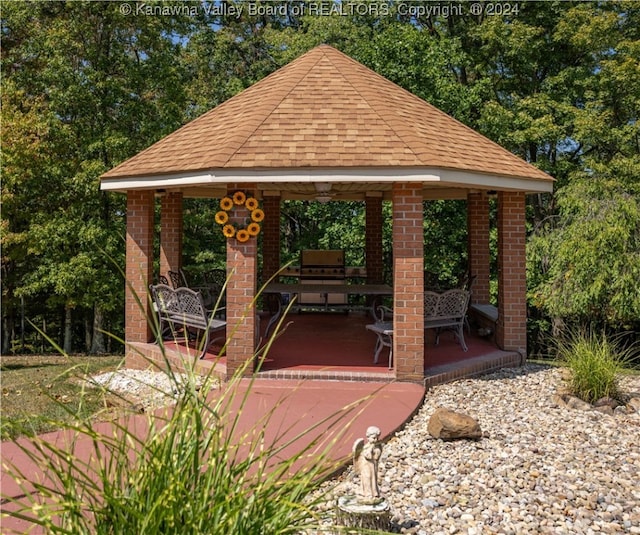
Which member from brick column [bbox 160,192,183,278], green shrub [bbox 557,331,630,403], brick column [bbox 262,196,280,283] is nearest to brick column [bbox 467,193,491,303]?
green shrub [bbox 557,331,630,403]

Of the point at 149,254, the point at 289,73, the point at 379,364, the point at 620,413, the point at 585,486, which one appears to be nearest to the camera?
the point at 585,486

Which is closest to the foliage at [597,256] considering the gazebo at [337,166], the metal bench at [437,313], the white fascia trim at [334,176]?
the gazebo at [337,166]

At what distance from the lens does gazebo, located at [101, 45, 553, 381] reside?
700 cm

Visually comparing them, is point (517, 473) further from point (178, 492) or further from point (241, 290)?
point (241, 290)

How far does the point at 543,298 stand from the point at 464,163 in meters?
8.32

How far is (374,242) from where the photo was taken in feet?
43.0

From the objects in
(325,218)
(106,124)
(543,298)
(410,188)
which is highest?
(106,124)

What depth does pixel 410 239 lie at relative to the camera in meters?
7.11

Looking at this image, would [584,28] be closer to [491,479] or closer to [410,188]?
[410,188]

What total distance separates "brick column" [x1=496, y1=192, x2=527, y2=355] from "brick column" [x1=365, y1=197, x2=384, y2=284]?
176 inches

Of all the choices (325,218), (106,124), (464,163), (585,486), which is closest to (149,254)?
(464,163)

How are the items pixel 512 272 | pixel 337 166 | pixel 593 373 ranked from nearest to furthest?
pixel 593 373 < pixel 337 166 < pixel 512 272

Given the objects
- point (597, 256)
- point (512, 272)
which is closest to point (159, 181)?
point (512, 272)

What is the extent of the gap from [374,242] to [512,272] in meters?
4.82
